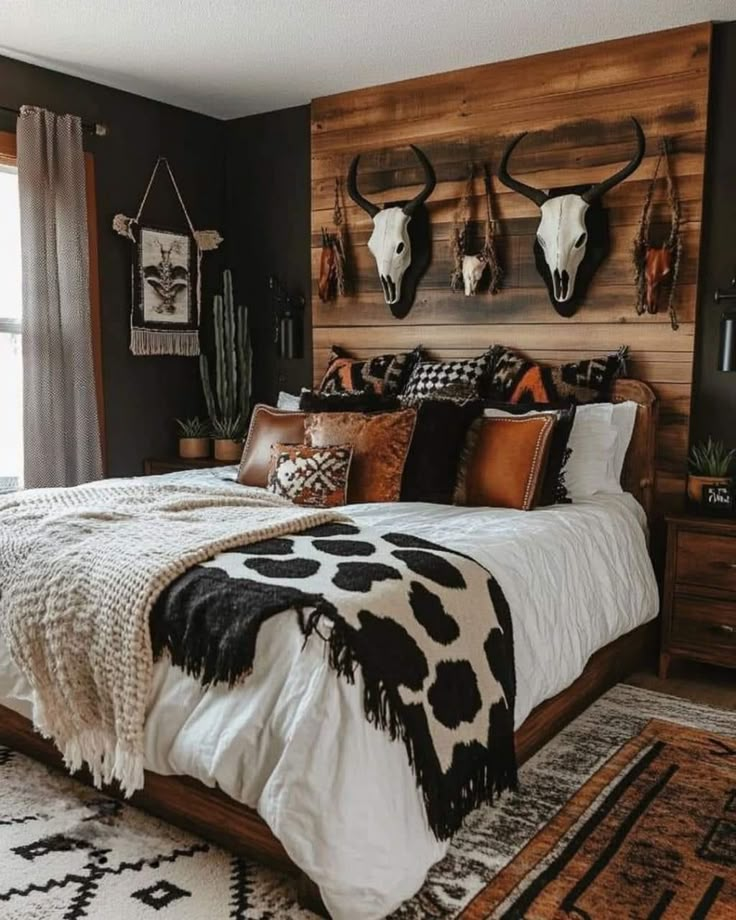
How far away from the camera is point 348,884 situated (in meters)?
1.72

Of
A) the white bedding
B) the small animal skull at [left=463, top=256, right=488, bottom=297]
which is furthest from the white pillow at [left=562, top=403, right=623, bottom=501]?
the white bedding

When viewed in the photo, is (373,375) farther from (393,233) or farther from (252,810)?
(252,810)

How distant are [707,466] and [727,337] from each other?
51 centimetres

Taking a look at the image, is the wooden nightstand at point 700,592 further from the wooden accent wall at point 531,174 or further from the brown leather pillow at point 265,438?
the brown leather pillow at point 265,438

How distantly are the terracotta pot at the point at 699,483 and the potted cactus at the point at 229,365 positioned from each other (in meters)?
2.31

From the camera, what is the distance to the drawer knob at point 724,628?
3.16 metres

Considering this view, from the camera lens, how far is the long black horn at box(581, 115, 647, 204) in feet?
11.5

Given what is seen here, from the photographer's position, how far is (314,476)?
313cm

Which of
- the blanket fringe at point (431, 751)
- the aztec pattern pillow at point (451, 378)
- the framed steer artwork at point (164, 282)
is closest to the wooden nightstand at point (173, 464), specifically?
the framed steer artwork at point (164, 282)

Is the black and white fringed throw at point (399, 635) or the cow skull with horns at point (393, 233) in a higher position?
the cow skull with horns at point (393, 233)

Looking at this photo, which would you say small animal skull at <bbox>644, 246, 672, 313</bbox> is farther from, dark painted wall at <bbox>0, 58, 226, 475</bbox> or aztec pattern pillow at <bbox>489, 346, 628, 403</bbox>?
dark painted wall at <bbox>0, 58, 226, 475</bbox>

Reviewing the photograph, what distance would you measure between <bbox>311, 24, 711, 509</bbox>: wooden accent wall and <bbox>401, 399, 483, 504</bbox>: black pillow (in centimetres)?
84

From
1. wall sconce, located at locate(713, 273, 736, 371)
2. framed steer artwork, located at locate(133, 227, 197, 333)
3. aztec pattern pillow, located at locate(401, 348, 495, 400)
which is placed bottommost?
aztec pattern pillow, located at locate(401, 348, 495, 400)

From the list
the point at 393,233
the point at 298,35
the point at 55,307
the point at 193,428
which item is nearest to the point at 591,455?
the point at 393,233
